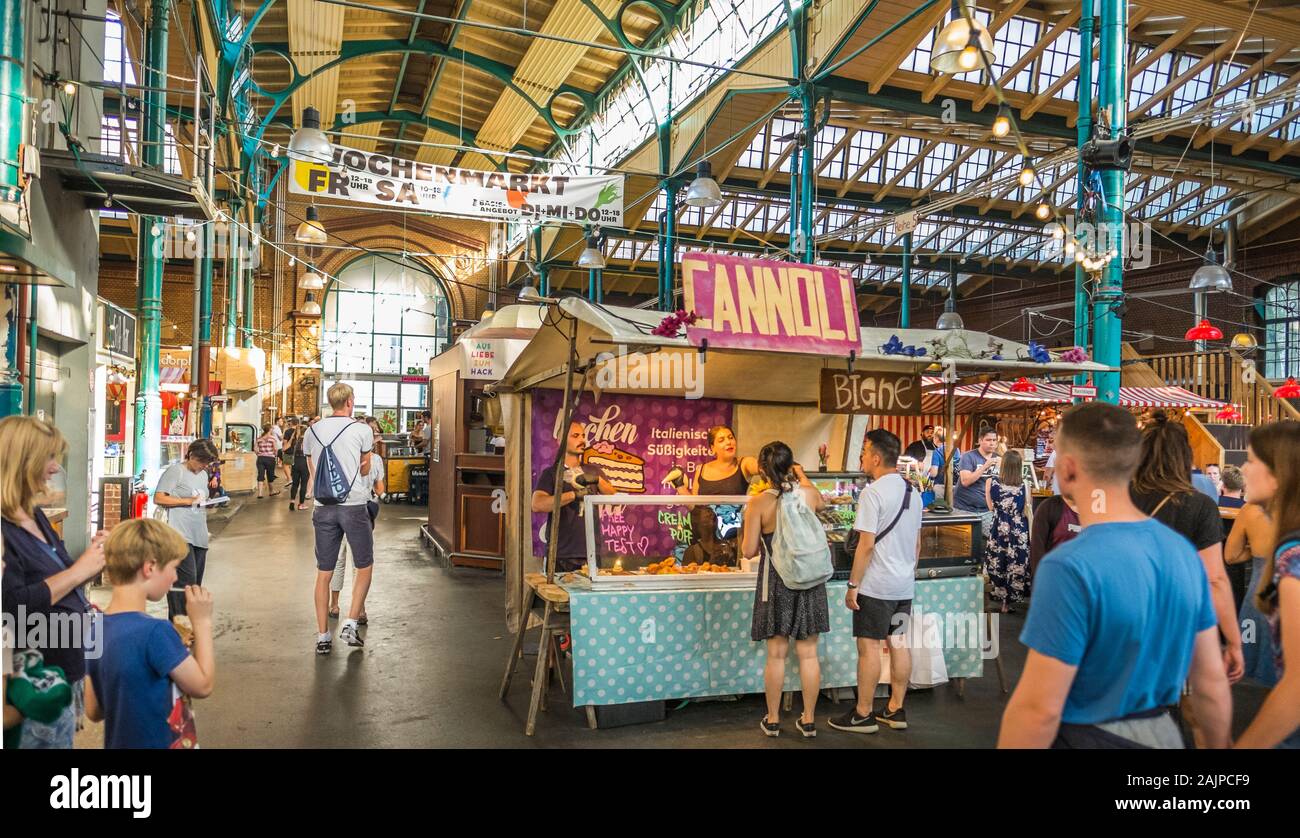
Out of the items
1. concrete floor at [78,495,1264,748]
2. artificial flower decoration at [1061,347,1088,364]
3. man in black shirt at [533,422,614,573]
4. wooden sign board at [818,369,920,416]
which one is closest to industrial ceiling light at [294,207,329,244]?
concrete floor at [78,495,1264,748]

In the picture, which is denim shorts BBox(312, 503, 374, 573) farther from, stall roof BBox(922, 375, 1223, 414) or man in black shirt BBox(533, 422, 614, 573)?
stall roof BBox(922, 375, 1223, 414)

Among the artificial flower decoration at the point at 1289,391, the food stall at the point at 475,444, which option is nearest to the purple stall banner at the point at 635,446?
the food stall at the point at 475,444

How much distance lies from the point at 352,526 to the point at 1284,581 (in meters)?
5.55

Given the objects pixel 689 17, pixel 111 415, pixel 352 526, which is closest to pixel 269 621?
pixel 352 526

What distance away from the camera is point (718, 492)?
19.3 feet

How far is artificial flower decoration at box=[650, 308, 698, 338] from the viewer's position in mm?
4562

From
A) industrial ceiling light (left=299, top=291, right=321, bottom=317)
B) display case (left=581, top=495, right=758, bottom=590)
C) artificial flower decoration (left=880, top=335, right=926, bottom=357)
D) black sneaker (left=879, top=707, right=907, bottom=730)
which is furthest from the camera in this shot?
industrial ceiling light (left=299, top=291, right=321, bottom=317)

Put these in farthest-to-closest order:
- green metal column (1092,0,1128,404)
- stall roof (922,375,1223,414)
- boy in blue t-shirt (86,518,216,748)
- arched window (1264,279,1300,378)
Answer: arched window (1264,279,1300,378) < stall roof (922,375,1223,414) < green metal column (1092,0,1128,404) < boy in blue t-shirt (86,518,216,748)

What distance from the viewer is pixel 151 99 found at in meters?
9.16

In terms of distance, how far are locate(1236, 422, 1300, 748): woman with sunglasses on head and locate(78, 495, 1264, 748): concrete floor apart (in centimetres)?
214

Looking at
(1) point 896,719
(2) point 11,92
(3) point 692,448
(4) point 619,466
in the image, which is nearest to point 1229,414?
(3) point 692,448

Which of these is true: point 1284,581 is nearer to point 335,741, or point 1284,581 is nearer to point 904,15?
point 335,741

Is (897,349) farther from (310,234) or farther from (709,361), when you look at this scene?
(310,234)
